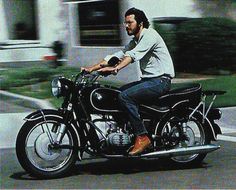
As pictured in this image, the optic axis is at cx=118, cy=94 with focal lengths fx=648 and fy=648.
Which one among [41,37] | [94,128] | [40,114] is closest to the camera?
[40,114]

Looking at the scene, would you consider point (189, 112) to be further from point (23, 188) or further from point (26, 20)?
point (26, 20)

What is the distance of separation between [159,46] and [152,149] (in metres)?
1.22

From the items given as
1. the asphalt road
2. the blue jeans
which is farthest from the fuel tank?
the asphalt road

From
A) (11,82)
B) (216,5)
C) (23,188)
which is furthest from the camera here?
(216,5)

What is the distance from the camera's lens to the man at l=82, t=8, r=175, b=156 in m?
7.43

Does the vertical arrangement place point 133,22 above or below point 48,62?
above

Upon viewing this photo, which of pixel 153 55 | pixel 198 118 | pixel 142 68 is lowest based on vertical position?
pixel 198 118

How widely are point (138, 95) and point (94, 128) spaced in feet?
2.09

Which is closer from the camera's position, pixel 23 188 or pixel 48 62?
pixel 23 188

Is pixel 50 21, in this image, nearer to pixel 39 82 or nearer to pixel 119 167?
pixel 39 82

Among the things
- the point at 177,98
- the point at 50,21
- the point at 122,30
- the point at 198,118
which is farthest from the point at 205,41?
the point at 177,98

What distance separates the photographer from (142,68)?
7695 millimetres

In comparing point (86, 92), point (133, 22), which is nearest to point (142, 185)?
point (86, 92)

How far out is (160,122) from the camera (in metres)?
7.74
